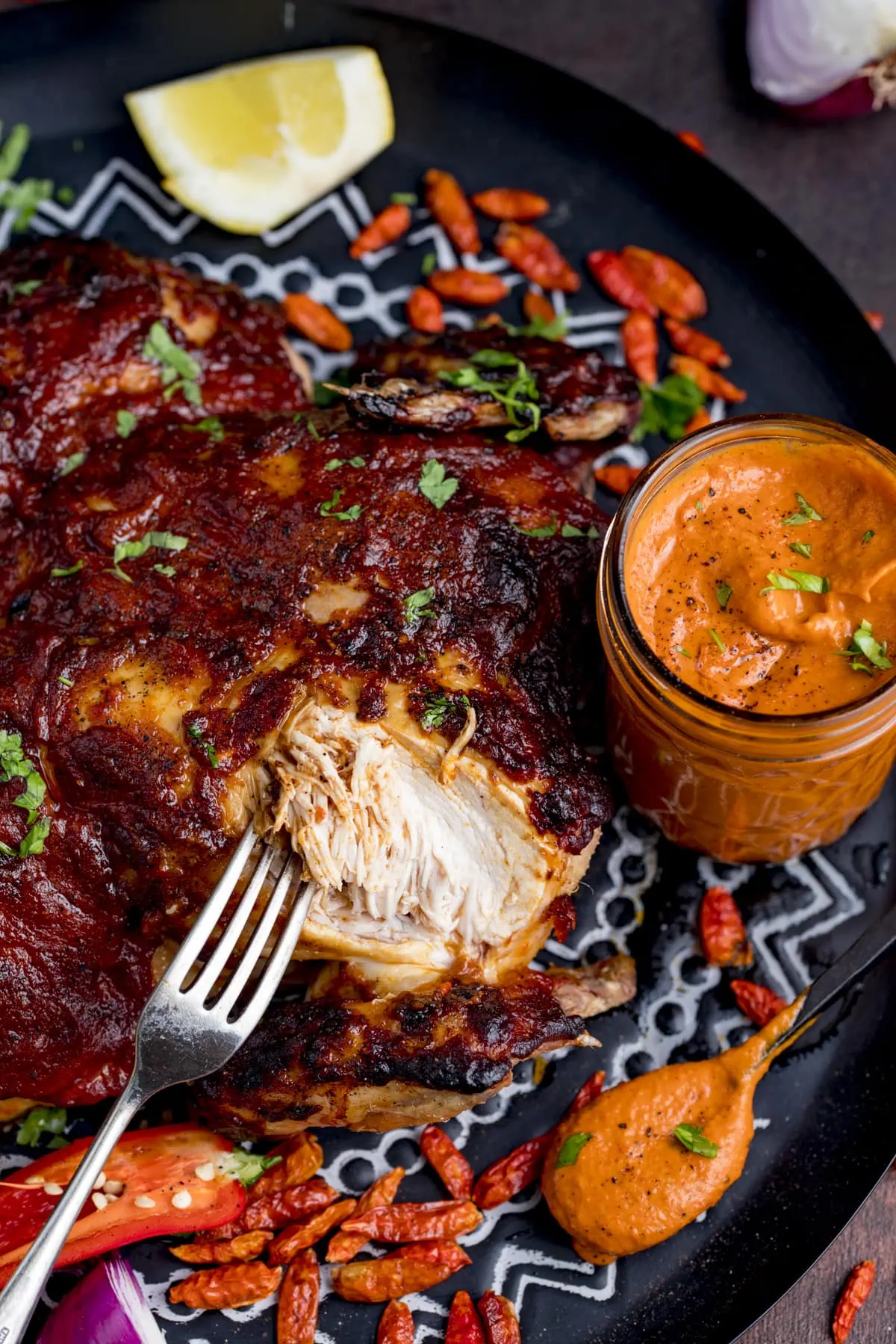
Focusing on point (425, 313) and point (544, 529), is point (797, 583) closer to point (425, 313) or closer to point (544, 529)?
point (544, 529)

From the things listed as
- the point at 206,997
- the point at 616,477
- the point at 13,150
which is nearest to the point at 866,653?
the point at 616,477

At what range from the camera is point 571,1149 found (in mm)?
3547

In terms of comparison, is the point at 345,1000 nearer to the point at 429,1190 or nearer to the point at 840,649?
the point at 429,1190

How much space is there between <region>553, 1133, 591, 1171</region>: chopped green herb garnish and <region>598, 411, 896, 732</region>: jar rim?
51.9 inches

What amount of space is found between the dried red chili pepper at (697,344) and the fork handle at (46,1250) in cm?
304

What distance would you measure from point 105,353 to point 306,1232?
2509 millimetres

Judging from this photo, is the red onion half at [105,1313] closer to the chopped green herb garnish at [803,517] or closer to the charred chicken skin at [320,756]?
the charred chicken skin at [320,756]

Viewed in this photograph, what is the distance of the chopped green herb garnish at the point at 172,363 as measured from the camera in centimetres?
374

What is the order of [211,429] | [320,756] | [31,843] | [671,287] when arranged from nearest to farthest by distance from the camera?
[320,756] < [31,843] < [211,429] < [671,287]

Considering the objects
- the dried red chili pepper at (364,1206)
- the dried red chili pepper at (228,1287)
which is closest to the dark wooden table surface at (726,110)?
the dried red chili pepper at (364,1206)

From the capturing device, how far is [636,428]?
4.40 meters

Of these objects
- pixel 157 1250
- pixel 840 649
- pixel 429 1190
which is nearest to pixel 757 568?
pixel 840 649

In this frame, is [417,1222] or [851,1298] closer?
[417,1222]

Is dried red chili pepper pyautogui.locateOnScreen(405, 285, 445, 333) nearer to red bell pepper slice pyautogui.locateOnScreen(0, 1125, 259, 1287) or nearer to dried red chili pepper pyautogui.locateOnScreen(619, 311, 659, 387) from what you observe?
dried red chili pepper pyautogui.locateOnScreen(619, 311, 659, 387)
